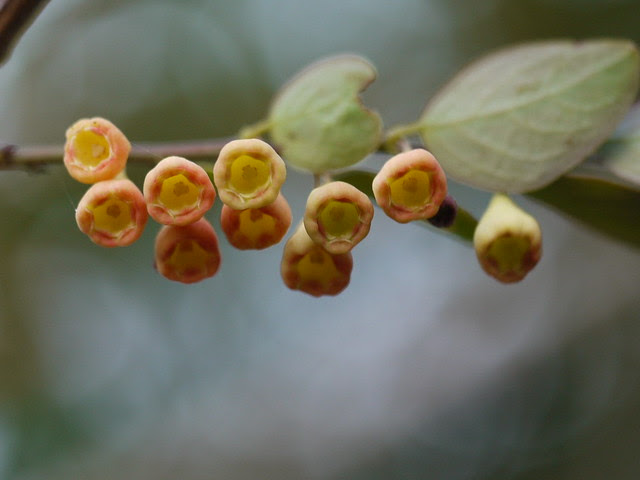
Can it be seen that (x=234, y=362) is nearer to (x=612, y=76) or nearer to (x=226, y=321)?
(x=226, y=321)

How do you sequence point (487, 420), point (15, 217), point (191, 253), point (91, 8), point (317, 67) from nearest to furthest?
1. point (191, 253)
2. point (317, 67)
3. point (487, 420)
4. point (15, 217)
5. point (91, 8)

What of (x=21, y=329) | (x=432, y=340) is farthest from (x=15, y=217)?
(x=432, y=340)

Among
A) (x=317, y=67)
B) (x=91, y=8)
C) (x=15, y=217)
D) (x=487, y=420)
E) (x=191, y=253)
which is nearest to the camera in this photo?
(x=191, y=253)

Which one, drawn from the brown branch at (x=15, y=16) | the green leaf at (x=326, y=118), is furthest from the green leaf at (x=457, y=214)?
the brown branch at (x=15, y=16)

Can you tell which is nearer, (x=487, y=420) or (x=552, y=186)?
(x=552, y=186)

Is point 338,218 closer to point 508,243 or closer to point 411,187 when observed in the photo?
point 411,187

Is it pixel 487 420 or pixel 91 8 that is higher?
pixel 91 8
